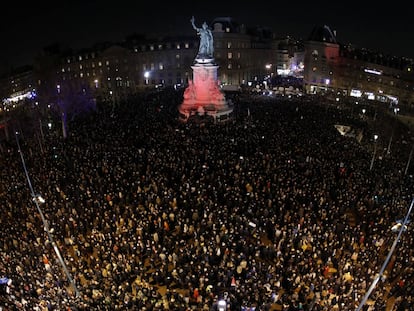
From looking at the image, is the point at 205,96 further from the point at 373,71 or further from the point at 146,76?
the point at 146,76

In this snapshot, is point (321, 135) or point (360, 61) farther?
point (360, 61)

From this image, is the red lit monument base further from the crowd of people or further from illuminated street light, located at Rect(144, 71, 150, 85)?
illuminated street light, located at Rect(144, 71, 150, 85)

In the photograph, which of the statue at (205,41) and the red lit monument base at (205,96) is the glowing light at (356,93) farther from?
the statue at (205,41)

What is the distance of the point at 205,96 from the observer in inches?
1606

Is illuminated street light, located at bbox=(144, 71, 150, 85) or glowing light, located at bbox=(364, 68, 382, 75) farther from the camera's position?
illuminated street light, located at bbox=(144, 71, 150, 85)

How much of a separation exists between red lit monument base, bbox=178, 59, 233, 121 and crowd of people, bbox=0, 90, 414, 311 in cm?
885

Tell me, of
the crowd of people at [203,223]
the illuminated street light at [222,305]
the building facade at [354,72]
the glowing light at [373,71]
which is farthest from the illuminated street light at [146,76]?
the illuminated street light at [222,305]

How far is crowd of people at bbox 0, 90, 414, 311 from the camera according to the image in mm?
14539

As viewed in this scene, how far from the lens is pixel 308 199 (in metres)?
20.8

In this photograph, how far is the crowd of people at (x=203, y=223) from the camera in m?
14.5

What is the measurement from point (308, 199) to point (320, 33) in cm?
6455

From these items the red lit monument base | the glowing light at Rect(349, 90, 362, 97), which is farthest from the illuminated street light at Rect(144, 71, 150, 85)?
the glowing light at Rect(349, 90, 362, 97)

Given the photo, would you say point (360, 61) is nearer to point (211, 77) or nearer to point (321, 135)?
point (211, 77)

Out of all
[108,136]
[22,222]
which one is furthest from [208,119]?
[22,222]
